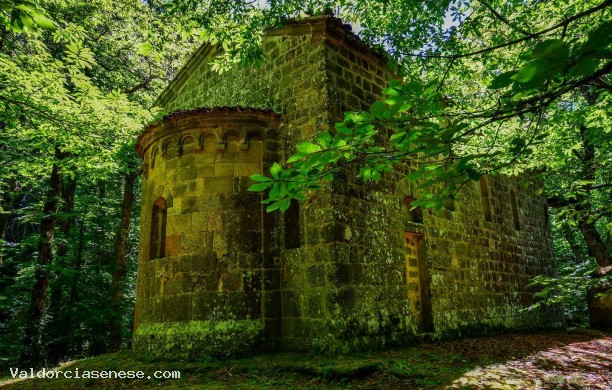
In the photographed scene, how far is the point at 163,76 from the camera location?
13.1 metres

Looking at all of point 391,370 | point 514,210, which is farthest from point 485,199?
point 391,370

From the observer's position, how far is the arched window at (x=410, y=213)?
23.8 ft

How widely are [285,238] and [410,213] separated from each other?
2.70m

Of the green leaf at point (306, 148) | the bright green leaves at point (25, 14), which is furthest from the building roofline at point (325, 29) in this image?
the green leaf at point (306, 148)

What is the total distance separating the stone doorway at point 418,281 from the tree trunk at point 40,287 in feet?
26.8

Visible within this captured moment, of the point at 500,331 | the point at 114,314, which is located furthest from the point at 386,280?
the point at 114,314

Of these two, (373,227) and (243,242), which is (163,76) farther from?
(373,227)

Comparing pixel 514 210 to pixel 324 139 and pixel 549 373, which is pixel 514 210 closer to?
pixel 549 373

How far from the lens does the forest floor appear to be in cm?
439

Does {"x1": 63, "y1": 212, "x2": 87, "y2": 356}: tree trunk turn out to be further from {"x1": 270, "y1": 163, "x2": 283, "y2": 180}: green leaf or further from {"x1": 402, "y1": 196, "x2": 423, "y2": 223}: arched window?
{"x1": 270, "y1": 163, "x2": 283, "y2": 180}: green leaf

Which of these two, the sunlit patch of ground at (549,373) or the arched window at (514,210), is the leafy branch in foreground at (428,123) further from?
the arched window at (514,210)

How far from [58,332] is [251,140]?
30.4ft

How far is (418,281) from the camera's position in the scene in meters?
7.38

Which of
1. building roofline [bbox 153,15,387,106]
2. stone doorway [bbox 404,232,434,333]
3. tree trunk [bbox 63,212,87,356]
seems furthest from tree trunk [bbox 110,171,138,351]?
stone doorway [bbox 404,232,434,333]
